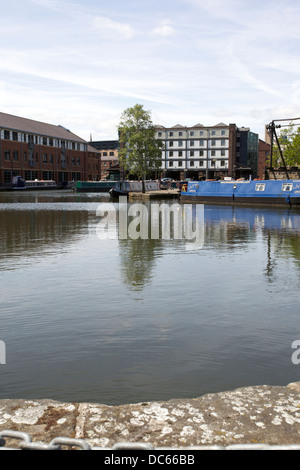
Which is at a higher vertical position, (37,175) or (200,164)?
(200,164)

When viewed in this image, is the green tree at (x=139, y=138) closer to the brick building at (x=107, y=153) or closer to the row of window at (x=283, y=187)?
the row of window at (x=283, y=187)

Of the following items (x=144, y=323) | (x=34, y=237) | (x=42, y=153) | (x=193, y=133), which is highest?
(x=193, y=133)

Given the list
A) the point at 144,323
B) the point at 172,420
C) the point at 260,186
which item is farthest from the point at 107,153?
the point at 172,420

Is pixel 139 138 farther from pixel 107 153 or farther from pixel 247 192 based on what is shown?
pixel 107 153

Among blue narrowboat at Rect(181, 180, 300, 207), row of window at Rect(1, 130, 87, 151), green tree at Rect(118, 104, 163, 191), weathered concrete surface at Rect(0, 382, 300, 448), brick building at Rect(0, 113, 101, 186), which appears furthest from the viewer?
row of window at Rect(1, 130, 87, 151)

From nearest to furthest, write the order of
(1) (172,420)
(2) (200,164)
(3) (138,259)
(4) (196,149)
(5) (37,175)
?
(1) (172,420) < (3) (138,259) < (5) (37,175) < (4) (196,149) < (2) (200,164)

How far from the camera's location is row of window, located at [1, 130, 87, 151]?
275ft

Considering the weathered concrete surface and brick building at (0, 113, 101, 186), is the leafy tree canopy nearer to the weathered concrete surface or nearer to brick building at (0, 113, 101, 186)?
brick building at (0, 113, 101, 186)

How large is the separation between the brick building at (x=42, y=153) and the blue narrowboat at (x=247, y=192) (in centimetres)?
4409

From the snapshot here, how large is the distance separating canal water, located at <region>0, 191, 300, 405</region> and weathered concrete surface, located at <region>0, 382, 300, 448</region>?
717 mm

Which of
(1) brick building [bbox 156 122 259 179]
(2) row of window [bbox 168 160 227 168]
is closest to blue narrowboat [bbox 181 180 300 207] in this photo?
(1) brick building [bbox 156 122 259 179]

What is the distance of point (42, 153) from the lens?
9344cm

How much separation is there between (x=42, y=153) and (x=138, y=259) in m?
86.0
